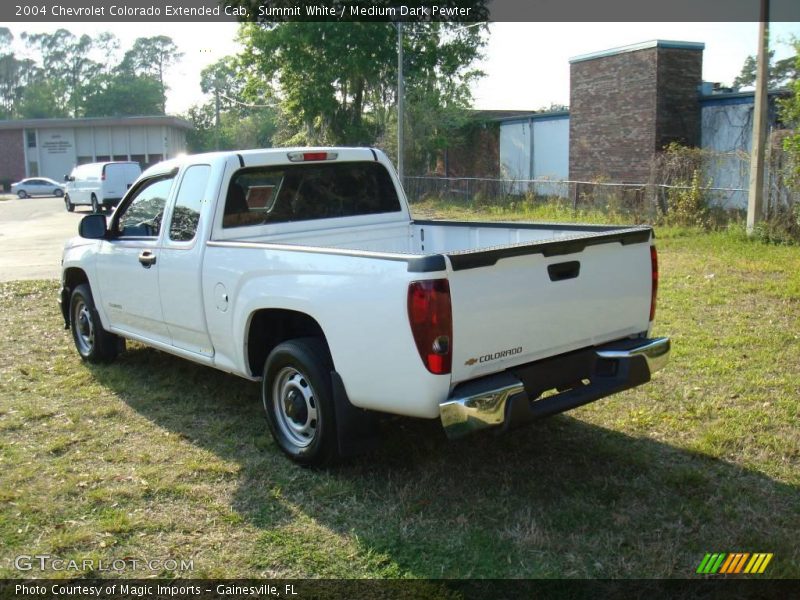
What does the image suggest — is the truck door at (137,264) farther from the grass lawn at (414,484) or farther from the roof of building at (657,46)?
the roof of building at (657,46)

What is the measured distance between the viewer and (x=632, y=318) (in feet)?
16.8

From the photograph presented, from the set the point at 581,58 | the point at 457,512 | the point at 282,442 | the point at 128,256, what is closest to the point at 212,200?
the point at 128,256

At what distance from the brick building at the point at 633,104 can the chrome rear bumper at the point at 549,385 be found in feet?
64.6

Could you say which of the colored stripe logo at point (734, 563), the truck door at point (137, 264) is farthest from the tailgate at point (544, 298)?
the truck door at point (137, 264)

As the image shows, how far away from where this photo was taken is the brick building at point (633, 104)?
23422 millimetres

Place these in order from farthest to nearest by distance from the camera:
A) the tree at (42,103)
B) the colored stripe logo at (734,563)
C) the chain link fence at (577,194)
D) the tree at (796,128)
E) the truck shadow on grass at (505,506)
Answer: the tree at (42,103) < the chain link fence at (577,194) < the tree at (796,128) < the truck shadow on grass at (505,506) < the colored stripe logo at (734,563)

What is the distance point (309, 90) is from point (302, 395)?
33.8 meters

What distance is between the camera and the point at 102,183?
102ft

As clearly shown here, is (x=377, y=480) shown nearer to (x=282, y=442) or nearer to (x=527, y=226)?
(x=282, y=442)

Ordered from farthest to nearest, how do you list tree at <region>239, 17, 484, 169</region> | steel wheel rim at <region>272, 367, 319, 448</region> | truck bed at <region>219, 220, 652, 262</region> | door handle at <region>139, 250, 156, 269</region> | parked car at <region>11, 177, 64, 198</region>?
parked car at <region>11, 177, 64, 198</region> → tree at <region>239, 17, 484, 169</region> → door handle at <region>139, 250, 156, 269</region> → truck bed at <region>219, 220, 652, 262</region> → steel wheel rim at <region>272, 367, 319, 448</region>

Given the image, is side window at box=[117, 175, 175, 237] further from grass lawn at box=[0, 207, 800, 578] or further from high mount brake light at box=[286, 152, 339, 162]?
grass lawn at box=[0, 207, 800, 578]

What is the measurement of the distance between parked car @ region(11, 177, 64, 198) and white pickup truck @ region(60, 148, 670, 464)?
4922 cm

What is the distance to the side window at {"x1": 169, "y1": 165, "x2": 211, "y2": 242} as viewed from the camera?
5914 millimetres

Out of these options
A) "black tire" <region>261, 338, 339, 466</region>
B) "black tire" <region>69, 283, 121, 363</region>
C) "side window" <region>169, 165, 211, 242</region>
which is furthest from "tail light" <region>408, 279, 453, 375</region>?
"black tire" <region>69, 283, 121, 363</region>
